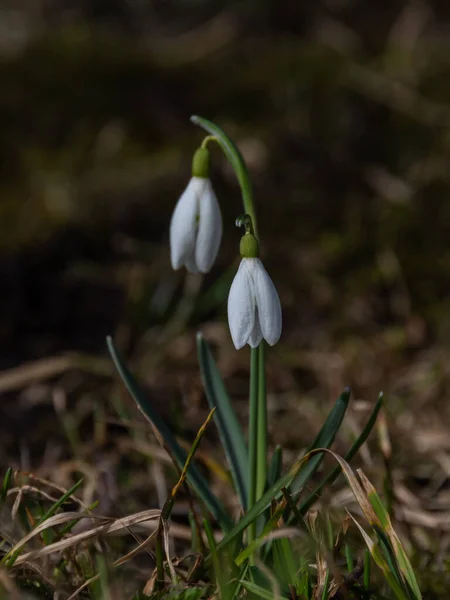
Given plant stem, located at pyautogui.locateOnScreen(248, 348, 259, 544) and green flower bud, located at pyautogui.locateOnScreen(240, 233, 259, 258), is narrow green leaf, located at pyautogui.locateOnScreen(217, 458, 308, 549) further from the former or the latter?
green flower bud, located at pyautogui.locateOnScreen(240, 233, 259, 258)

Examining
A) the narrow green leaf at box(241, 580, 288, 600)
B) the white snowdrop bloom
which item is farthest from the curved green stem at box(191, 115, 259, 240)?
the narrow green leaf at box(241, 580, 288, 600)

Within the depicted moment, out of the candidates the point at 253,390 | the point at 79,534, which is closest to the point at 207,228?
the point at 253,390

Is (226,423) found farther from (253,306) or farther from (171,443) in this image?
(253,306)

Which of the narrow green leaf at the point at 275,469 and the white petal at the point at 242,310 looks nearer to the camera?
the white petal at the point at 242,310

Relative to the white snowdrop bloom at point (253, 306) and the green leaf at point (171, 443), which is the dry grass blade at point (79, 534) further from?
the white snowdrop bloom at point (253, 306)

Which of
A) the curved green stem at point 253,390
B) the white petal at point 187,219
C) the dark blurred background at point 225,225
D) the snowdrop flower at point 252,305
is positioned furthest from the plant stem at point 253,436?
the dark blurred background at point 225,225
